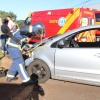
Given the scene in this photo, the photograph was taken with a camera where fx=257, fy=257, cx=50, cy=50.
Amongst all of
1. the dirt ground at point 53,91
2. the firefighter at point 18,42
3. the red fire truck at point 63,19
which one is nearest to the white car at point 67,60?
the dirt ground at point 53,91

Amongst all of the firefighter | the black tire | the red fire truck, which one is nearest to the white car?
the black tire

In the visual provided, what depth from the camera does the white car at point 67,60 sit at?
18.3 feet

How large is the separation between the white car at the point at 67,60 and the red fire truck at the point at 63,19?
6.37 m

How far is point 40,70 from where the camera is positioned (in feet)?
21.2

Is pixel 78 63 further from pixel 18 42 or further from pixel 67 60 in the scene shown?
pixel 18 42

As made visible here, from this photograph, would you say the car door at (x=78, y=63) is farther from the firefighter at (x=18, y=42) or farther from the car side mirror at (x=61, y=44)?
the firefighter at (x=18, y=42)

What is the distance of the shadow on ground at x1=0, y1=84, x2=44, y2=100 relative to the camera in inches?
207

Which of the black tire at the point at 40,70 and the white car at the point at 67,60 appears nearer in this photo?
the white car at the point at 67,60

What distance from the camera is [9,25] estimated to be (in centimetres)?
638

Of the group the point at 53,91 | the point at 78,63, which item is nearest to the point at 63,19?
the point at 78,63

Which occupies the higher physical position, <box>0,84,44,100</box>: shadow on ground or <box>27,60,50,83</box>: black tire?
<box>27,60,50,83</box>: black tire

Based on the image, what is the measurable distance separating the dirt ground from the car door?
0.33m

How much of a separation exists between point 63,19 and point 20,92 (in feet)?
26.1

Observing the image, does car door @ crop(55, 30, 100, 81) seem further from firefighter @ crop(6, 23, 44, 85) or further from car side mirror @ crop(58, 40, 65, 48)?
firefighter @ crop(6, 23, 44, 85)
